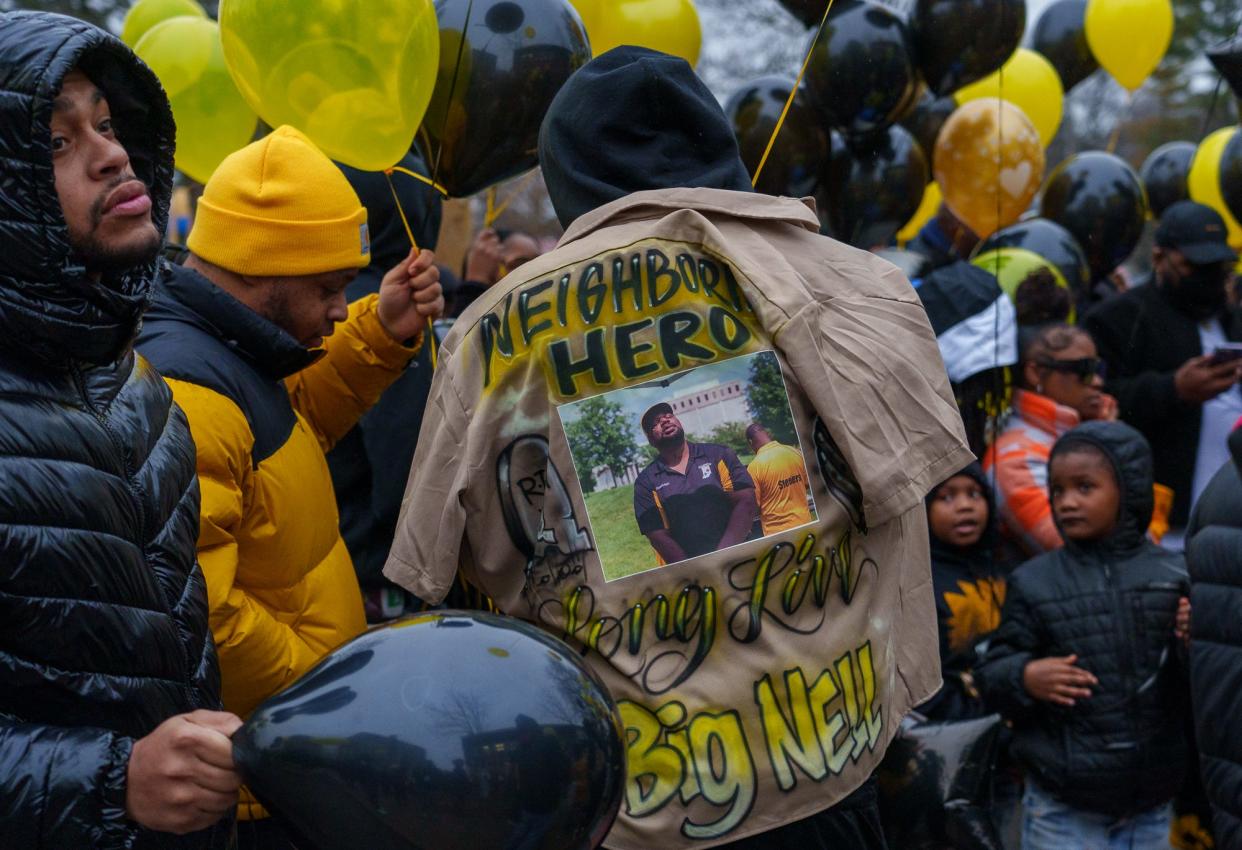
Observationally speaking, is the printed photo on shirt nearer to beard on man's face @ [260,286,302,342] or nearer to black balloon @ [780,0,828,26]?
beard on man's face @ [260,286,302,342]

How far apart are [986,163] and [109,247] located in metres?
4.39

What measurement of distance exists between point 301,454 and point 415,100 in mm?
897

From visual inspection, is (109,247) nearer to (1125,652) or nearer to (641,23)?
(641,23)

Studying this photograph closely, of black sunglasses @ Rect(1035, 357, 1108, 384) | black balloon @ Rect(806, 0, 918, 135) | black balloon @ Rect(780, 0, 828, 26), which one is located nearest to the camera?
black balloon @ Rect(780, 0, 828, 26)

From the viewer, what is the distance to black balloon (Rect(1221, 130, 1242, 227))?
6285 mm

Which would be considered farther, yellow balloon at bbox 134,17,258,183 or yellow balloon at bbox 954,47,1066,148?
yellow balloon at bbox 954,47,1066,148

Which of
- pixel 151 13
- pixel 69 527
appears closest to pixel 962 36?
pixel 151 13

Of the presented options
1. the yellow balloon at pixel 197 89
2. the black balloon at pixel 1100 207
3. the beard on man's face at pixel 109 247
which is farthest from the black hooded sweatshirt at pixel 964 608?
the black balloon at pixel 1100 207

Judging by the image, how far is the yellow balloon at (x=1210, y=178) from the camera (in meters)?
7.57

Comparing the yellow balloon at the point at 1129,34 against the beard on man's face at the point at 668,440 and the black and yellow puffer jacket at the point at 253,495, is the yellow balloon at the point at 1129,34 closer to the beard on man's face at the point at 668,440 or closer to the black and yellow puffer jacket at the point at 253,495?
the black and yellow puffer jacket at the point at 253,495

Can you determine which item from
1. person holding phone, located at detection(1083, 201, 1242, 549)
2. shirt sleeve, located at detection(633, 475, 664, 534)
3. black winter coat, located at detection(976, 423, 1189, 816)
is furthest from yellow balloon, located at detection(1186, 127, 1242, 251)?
shirt sleeve, located at detection(633, 475, 664, 534)

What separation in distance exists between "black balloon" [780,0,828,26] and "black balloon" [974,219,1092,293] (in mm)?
1589

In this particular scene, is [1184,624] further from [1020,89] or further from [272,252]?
→ [1020,89]

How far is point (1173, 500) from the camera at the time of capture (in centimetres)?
517
